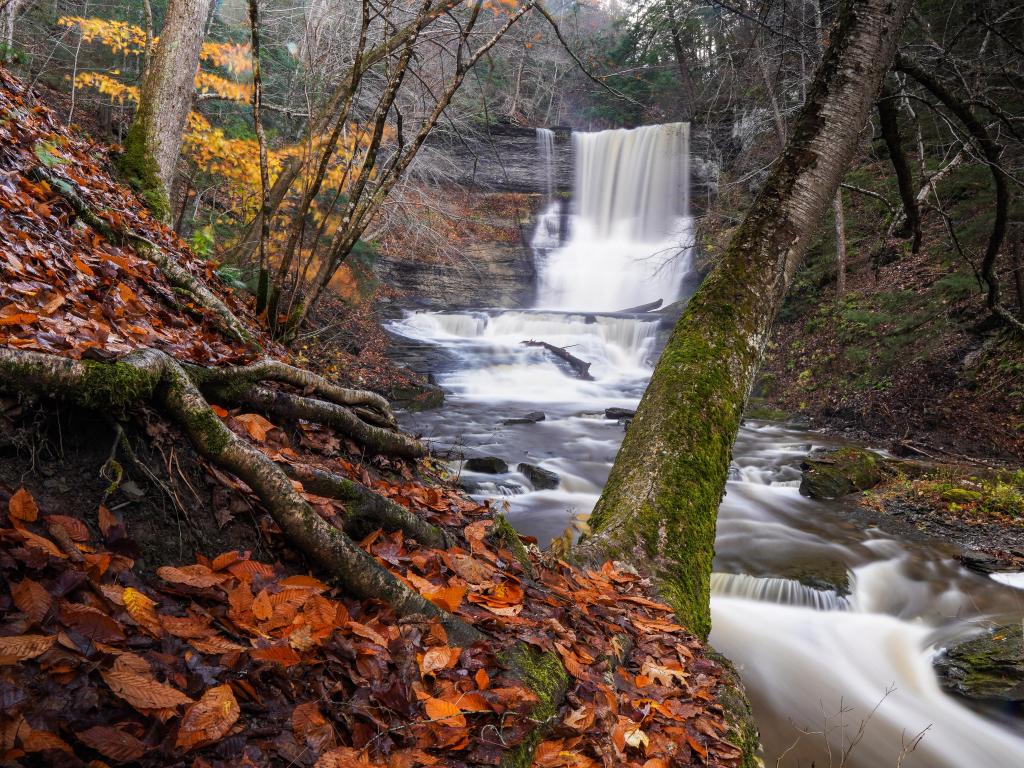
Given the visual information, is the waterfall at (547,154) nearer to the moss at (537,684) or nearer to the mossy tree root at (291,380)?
the mossy tree root at (291,380)

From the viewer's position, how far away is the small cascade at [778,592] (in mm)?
6094

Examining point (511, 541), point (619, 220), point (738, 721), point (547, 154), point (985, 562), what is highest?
point (547, 154)

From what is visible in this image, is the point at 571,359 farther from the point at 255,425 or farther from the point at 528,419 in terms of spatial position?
the point at 255,425

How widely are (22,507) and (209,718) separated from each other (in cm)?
71

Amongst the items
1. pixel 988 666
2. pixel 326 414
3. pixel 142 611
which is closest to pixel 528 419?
pixel 988 666

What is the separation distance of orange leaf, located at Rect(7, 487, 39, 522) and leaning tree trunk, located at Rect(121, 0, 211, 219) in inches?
252

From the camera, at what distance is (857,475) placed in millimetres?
8789

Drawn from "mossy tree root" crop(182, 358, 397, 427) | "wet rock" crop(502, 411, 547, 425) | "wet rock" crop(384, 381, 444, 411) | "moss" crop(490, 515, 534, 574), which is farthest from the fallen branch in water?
"moss" crop(490, 515, 534, 574)

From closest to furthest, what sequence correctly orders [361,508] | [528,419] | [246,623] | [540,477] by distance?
1. [246,623]
2. [361,508]
3. [540,477]
4. [528,419]

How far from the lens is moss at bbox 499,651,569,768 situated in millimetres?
1692

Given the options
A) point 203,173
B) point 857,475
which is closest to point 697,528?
point 857,475

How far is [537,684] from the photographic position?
6.31 ft

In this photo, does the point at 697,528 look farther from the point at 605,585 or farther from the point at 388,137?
the point at 388,137

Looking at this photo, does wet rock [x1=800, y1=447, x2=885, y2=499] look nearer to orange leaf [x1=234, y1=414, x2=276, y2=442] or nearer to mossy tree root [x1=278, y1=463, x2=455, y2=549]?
mossy tree root [x1=278, y1=463, x2=455, y2=549]
